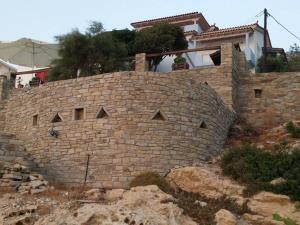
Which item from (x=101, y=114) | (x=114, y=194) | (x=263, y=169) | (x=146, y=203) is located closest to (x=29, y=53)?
(x=101, y=114)

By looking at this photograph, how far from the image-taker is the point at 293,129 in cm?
1488

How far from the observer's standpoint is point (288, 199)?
37.2 ft

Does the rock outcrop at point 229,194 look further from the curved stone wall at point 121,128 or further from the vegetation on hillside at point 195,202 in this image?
the curved stone wall at point 121,128

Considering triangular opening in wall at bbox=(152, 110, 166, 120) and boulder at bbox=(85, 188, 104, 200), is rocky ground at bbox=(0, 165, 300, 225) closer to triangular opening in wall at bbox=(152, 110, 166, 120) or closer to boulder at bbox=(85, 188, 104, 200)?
boulder at bbox=(85, 188, 104, 200)

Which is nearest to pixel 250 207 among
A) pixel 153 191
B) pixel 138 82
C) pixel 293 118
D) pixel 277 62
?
pixel 153 191

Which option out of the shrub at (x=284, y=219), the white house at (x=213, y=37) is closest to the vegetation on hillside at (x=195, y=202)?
the shrub at (x=284, y=219)

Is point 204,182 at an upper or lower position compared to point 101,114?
lower

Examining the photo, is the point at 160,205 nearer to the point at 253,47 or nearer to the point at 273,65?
the point at 273,65

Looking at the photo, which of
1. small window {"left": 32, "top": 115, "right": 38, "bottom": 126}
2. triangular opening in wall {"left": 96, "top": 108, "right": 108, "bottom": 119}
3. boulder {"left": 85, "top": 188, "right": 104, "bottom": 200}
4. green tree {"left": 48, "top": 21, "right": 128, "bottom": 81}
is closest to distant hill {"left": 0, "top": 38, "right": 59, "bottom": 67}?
green tree {"left": 48, "top": 21, "right": 128, "bottom": 81}

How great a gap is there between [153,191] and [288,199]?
291 centimetres

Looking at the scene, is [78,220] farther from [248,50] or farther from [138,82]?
[248,50]

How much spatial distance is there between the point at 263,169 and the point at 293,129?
314 cm

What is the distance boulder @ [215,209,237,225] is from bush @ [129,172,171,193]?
1.73 meters

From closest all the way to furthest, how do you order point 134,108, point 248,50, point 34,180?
1. point 34,180
2. point 134,108
3. point 248,50
